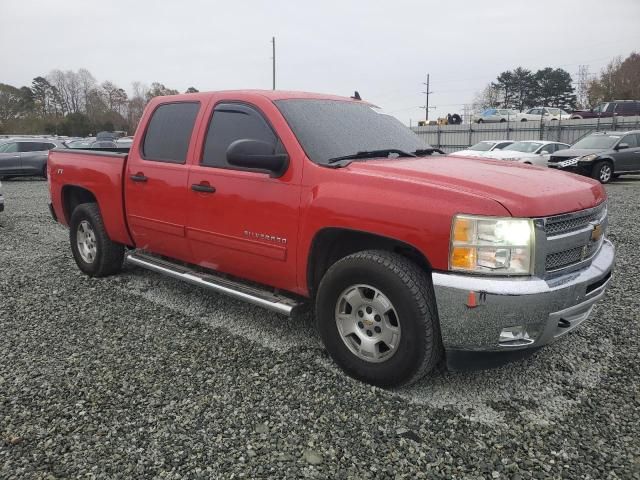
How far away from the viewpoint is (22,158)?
1880cm

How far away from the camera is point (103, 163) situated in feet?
16.2

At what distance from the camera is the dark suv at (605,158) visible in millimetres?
15305

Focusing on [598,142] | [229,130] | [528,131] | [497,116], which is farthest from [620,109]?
[229,130]

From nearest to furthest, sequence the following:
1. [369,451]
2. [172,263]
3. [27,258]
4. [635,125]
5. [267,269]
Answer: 1. [369,451]
2. [267,269]
3. [172,263]
4. [27,258]
5. [635,125]

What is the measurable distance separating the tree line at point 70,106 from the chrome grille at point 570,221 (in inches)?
2447

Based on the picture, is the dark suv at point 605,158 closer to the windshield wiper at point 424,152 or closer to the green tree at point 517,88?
the windshield wiper at point 424,152

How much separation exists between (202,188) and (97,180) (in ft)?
5.64

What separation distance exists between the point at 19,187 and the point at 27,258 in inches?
481

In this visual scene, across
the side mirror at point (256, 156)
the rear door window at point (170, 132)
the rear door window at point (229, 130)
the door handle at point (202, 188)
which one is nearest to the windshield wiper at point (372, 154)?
the side mirror at point (256, 156)

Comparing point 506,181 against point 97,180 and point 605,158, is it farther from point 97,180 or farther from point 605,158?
point 605,158

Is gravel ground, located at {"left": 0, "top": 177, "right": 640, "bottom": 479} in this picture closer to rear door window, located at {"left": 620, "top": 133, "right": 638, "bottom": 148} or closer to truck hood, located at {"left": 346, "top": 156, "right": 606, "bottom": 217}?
truck hood, located at {"left": 346, "top": 156, "right": 606, "bottom": 217}

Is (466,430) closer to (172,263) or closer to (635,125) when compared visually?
(172,263)

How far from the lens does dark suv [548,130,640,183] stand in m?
15.3

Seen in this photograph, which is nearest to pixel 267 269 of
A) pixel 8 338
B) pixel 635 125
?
pixel 8 338
